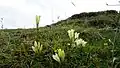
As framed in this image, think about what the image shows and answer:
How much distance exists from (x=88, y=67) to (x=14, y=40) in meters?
1.70

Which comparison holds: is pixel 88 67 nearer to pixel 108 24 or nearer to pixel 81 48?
pixel 81 48

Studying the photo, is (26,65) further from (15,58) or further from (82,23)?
(82,23)

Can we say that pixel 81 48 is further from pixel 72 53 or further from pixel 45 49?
pixel 45 49

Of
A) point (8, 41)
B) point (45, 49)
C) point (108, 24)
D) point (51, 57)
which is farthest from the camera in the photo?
point (108, 24)

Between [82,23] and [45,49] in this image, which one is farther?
[82,23]

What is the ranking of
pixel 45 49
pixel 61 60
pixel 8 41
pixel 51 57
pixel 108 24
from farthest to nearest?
pixel 108 24 → pixel 8 41 → pixel 45 49 → pixel 51 57 → pixel 61 60

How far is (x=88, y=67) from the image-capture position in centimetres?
400

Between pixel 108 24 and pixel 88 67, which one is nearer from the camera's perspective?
pixel 88 67

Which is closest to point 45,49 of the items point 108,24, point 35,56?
point 35,56

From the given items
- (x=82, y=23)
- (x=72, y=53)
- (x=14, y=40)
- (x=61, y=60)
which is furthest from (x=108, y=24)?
(x=61, y=60)

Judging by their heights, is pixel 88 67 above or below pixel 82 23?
below

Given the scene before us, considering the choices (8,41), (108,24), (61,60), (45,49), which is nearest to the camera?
(61,60)

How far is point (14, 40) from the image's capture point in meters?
5.29

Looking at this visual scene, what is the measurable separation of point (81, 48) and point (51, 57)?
0.46 m
